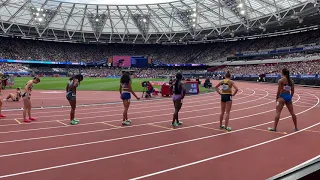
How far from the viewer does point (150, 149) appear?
608 cm

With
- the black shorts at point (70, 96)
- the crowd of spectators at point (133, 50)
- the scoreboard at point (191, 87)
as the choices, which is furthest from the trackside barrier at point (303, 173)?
the crowd of spectators at point (133, 50)

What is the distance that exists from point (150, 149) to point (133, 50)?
82068 millimetres

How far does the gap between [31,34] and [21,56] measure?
21.6ft

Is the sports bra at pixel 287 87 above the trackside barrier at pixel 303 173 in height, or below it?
above

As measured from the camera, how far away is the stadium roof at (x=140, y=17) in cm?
4775

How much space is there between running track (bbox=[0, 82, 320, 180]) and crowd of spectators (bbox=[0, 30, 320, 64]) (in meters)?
58.8

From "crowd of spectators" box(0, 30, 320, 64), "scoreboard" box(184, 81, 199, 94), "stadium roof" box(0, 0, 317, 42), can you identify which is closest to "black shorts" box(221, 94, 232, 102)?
"scoreboard" box(184, 81, 199, 94)

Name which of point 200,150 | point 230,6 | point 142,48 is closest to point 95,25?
point 142,48

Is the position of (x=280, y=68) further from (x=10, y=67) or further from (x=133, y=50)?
(x=10, y=67)

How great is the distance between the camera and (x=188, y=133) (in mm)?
7770

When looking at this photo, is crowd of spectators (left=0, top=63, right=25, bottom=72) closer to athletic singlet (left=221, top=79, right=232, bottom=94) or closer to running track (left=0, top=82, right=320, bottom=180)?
running track (left=0, top=82, right=320, bottom=180)

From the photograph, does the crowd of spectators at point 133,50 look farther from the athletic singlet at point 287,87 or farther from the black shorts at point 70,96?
the black shorts at point 70,96

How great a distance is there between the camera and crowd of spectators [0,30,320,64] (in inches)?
2680

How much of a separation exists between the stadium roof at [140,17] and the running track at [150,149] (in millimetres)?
40157
